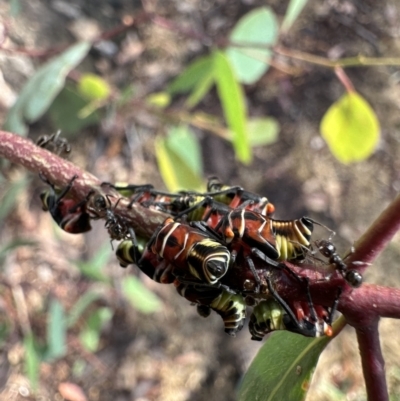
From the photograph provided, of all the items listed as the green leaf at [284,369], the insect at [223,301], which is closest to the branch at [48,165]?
the insect at [223,301]

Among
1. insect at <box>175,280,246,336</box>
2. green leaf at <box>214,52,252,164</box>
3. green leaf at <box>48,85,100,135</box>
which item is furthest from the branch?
green leaf at <box>48,85,100,135</box>

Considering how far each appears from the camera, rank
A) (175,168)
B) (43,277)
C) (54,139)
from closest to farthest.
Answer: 1. (54,139)
2. (175,168)
3. (43,277)

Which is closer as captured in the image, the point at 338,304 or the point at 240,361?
the point at 338,304

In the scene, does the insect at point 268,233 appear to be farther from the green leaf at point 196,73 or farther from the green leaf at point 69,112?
the green leaf at point 69,112

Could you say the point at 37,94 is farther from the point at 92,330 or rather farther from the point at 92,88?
the point at 92,330

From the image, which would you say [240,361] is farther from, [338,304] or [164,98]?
[338,304]

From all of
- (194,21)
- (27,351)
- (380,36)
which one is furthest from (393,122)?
(27,351)

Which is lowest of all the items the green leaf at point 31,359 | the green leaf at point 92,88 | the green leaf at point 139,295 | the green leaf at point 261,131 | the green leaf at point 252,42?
the green leaf at point 31,359
